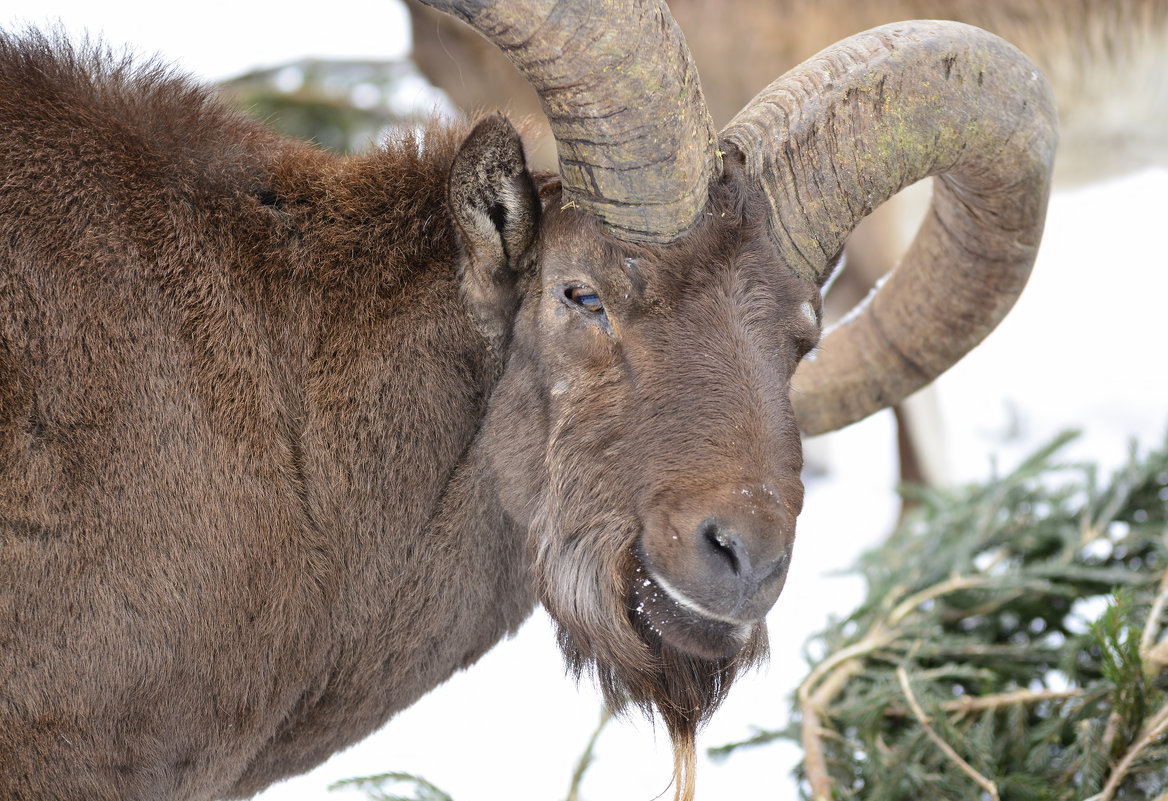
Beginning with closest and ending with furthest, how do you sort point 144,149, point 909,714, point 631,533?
point 631,533
point 144,149
point 909,714

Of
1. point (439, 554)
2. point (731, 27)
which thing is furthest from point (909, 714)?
point (731, 27)

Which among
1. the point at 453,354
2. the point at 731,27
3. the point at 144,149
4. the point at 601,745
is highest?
the point at 731,27

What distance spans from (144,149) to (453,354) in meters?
1.14

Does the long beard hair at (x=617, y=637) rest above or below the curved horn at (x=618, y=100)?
below

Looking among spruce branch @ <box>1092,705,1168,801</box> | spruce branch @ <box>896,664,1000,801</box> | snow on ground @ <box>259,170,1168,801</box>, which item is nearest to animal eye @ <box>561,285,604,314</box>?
snow on ground @ <box>259,170,1168,801</box>

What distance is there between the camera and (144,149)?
10.1 feet

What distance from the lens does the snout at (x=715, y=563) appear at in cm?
268

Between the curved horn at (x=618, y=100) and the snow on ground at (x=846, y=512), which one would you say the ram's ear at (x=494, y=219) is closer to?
the curved horn at (x=618, y=100)

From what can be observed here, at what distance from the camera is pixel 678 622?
283 centimetres

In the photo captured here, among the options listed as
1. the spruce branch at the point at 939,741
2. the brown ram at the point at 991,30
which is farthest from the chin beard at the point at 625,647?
the brown ram at the point at 991,30

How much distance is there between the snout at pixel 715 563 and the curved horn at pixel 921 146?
0.93 m

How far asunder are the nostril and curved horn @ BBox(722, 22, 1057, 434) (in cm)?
99

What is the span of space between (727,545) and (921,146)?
156cm

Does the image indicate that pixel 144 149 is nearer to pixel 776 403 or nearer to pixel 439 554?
pixel 439 554
